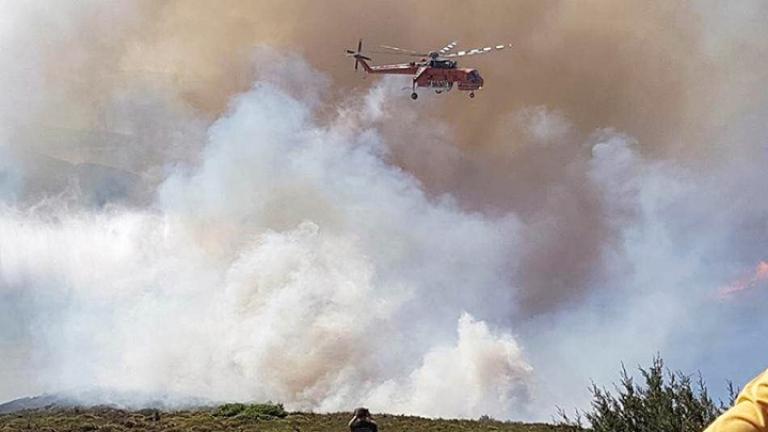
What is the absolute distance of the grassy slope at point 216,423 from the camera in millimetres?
78250

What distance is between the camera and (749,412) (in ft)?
6.95

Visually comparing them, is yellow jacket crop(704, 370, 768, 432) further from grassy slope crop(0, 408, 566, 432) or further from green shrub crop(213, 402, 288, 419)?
green shrub crop(213, 402, 288, 419)

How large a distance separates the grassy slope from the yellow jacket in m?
72.2

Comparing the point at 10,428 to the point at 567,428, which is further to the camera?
the point at 10,428

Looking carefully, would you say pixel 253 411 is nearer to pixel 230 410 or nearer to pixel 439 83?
pixel 230 410

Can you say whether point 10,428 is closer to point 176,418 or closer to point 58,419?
point 58,419

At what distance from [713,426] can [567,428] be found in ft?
80.5

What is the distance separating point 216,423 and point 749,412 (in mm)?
87693

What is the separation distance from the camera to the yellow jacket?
6.83 ft

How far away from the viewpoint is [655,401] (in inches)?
859

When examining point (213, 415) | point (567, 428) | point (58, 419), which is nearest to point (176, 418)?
point (213, 415)

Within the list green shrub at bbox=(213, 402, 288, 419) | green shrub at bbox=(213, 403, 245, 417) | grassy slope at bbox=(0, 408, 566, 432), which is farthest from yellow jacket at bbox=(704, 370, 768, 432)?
green shrub at bbox=(213, 403, 245, 417)

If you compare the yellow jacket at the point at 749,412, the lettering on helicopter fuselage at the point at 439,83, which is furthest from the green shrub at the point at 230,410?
the yellow jacket at the point at 749,412

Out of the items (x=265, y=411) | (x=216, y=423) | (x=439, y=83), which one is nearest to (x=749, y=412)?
(x=439, y=83)
